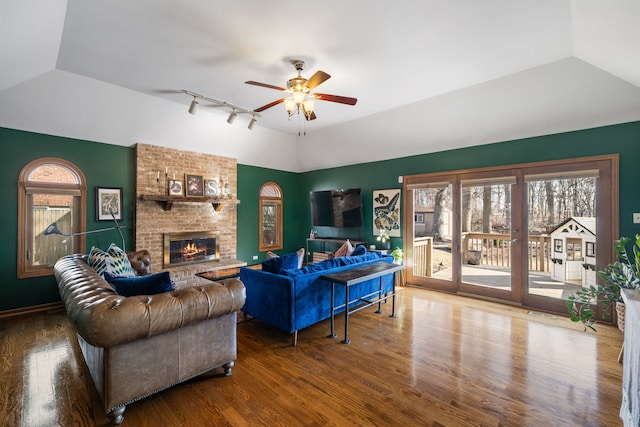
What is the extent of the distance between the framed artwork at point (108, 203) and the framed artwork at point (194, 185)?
1083mm

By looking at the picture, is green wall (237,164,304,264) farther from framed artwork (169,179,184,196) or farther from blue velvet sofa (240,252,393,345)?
blue velvet sofa (240,252,393,345)

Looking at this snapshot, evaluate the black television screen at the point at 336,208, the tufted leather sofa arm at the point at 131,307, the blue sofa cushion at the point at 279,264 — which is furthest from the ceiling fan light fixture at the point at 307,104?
the black television screen at the point at 336,208

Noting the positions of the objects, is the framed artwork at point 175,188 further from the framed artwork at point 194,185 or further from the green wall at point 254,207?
the green wall at point 254,207

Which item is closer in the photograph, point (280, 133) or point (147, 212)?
point (147, 212)

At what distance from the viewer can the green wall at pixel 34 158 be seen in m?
3.98

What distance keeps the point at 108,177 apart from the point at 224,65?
118 inches

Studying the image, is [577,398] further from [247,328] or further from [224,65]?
[224,65]

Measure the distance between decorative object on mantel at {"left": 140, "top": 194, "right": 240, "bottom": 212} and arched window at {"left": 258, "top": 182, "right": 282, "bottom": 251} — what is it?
1.03 meters

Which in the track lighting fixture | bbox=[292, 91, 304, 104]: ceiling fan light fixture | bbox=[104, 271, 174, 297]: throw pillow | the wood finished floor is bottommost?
the wood finished floor

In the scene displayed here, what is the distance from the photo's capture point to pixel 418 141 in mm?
5207

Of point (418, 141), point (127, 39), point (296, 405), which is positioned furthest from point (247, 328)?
point (418, 141)

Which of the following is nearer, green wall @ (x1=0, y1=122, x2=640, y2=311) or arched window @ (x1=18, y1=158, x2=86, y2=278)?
green wall @ (x1=0, y1=122, x2=640, y2=311)

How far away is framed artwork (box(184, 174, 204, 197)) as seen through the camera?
5.57 metres

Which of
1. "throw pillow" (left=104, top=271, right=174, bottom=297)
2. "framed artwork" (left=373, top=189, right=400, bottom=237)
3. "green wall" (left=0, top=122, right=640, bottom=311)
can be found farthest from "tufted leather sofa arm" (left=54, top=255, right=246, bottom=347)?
"framed artwork" (left=373, top=189, right=400, bottom=237)
